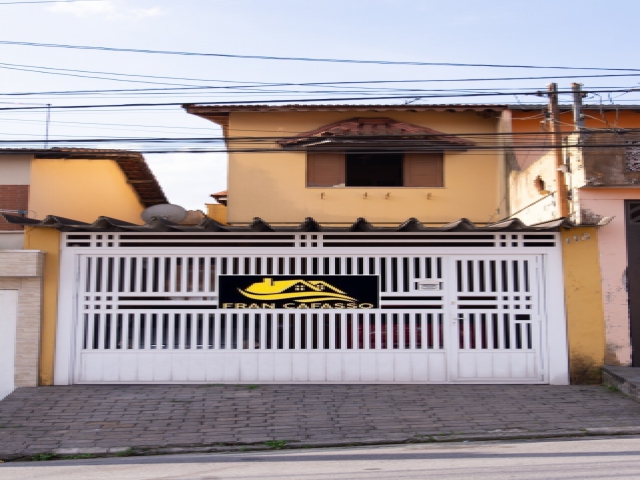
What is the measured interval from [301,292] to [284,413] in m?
2.21

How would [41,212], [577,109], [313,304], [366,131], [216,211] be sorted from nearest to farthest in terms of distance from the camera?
[313,304] → [41,212] → [577,109] → [366,131] → [216,211]

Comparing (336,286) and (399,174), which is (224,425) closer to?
(336,286)

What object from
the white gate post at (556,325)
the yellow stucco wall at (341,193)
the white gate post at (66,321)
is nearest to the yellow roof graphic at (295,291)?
the white gate post at (66,321)

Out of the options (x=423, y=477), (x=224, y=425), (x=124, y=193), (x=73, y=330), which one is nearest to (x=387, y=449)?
(x=423, y=477)

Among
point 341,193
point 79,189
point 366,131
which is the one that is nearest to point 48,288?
point 79,189

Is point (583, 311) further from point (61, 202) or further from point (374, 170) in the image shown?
point (61, 202)

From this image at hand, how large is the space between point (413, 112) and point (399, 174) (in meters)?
1.49

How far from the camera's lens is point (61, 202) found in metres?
12.5

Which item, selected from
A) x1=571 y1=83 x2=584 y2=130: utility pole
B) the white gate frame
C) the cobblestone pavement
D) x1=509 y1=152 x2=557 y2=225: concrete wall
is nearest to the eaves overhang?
the white gate frame

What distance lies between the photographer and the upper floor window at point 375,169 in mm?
14102

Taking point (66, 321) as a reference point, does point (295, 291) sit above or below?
above

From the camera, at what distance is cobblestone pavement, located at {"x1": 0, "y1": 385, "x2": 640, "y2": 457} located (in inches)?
275

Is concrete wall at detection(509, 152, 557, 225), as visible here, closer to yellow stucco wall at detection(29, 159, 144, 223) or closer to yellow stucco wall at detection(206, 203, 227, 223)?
yellow stucco wall at detection(29, 159, 144, 223)

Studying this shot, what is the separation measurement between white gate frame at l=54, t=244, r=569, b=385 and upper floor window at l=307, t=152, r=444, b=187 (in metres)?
4.75
